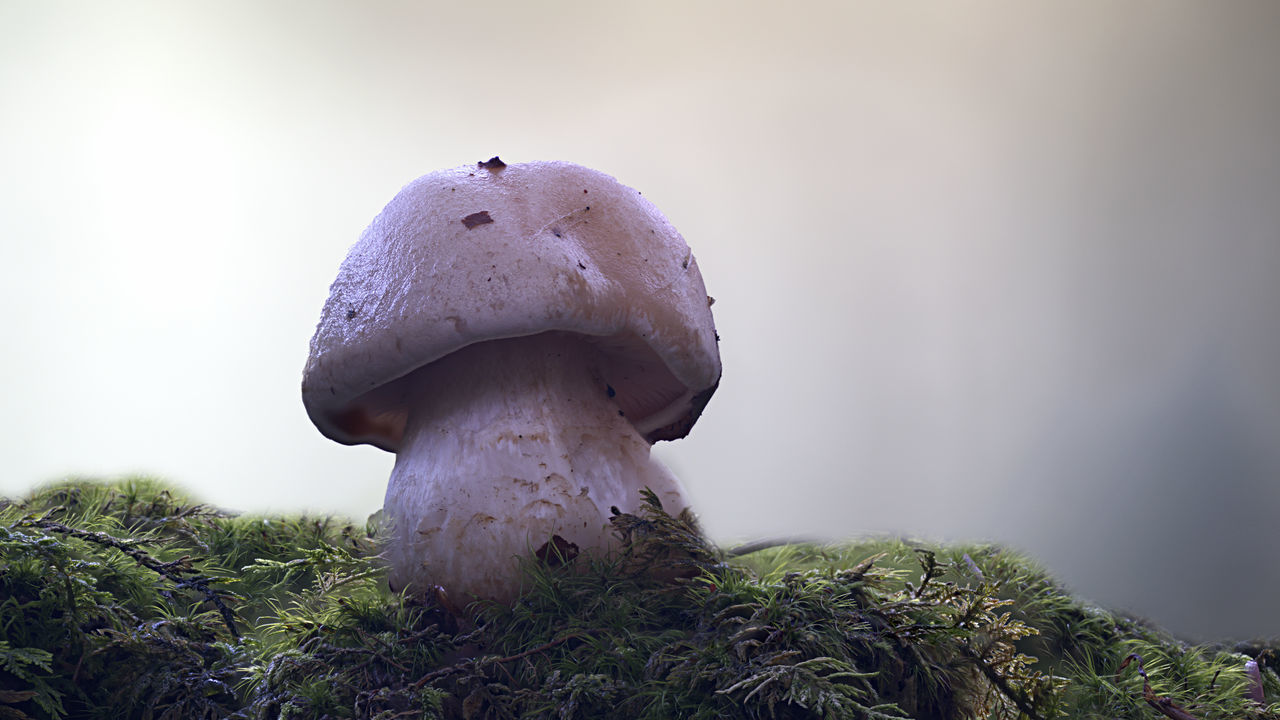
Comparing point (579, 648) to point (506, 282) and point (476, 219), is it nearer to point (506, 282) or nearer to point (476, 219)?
point (506, 282)

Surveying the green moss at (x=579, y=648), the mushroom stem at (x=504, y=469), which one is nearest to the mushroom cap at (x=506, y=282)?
the mushroom stem at (x=504, y=469)

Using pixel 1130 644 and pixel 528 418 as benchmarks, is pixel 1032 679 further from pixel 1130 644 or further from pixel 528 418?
pixel 528 418

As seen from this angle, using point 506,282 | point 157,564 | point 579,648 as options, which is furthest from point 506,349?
point 157,564

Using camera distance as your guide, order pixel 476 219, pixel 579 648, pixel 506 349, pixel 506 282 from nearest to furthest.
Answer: pixel 579 648, pixel 506 282, pixel 476 219, pixel 506 349

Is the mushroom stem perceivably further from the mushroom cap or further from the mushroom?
the mushroom cap

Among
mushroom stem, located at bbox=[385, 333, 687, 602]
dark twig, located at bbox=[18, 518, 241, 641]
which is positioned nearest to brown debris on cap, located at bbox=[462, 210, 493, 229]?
mushroom stem, located at bbox=[385, 333, 687, 602]

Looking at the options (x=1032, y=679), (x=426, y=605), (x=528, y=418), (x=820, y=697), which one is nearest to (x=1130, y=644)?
(x=1032, y=679)

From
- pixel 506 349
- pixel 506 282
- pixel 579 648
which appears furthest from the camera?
pixel 506 349
